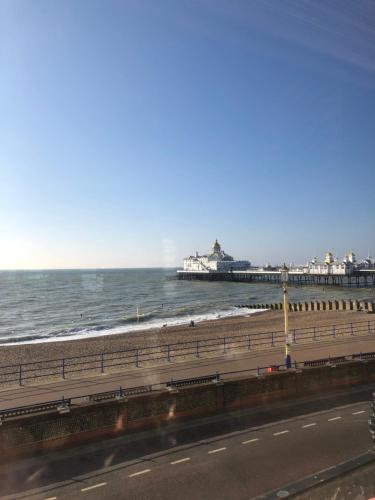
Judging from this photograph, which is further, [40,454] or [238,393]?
[238,393]

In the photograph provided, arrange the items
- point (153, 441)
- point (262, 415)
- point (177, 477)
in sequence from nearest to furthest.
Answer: point (177, 477) → point (153, 441) → point (262, 415)

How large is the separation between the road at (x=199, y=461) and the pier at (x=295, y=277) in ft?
316

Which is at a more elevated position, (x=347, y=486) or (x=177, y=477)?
(x=347, y=486)

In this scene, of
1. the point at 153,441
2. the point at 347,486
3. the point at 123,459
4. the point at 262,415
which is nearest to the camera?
the point at 347,486

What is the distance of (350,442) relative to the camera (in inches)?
374

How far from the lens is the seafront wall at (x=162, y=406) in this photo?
30.6 feet

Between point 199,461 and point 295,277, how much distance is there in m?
113

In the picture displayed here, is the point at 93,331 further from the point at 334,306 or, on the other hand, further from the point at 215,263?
the point at 215,263

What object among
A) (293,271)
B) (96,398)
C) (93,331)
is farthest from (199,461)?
(293,271)

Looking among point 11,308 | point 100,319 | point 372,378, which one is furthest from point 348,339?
point 11,308

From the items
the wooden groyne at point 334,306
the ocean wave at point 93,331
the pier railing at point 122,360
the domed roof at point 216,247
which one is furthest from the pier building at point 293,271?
the pier railing at point 122,360

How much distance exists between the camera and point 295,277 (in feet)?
384

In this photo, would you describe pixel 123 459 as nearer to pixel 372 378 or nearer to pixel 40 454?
pixel 40 454

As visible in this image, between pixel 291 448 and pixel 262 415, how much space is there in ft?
7.09
